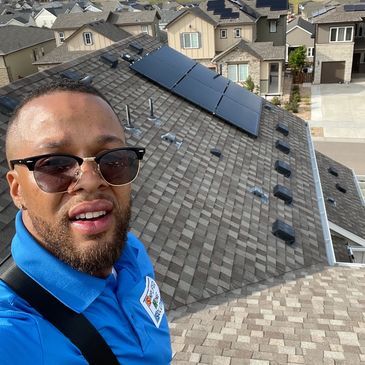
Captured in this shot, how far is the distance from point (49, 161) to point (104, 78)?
9.56 meters

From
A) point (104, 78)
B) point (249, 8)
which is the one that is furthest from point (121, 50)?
point (249, 8)

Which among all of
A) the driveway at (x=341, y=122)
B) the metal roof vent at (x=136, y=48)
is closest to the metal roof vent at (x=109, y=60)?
the metal roof vent at (x=136, y=48)

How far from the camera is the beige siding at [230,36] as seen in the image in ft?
124

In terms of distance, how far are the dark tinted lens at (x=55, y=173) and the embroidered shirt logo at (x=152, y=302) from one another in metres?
0.95

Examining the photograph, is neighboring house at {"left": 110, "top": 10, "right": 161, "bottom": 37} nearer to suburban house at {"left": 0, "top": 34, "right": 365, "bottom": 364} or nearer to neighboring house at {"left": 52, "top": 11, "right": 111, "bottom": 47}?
neighboring house at {"left": 52, "top": 11, "right": 111, "bottom": 47}

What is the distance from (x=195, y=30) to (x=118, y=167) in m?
37.3

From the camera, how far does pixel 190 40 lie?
37656mm

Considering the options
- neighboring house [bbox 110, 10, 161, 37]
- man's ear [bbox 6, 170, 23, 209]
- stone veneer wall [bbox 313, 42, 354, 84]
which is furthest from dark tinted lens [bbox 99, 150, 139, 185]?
neighboring house [bbox 110, 10, 161, 37]

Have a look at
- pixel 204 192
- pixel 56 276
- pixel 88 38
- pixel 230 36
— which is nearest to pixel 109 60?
pixel 204 192

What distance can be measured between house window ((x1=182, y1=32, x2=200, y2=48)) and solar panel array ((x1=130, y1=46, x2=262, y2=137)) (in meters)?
22.5

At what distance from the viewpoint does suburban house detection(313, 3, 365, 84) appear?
36.3 m

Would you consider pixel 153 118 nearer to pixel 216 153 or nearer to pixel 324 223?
pixel 216 153

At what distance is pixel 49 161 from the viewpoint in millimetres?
2197

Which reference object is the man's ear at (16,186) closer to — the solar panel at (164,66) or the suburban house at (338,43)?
the solar panel at (164,66)
